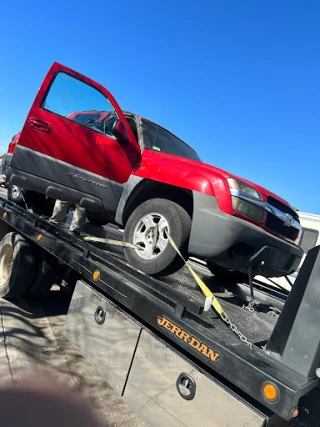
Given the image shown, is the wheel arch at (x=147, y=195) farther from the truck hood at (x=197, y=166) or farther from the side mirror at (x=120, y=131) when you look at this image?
the side mirror at (x=120, y=131)

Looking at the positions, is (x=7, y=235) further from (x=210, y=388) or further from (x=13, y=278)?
(x=210, y=388)

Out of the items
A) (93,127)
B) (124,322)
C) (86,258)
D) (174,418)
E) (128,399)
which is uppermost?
(93,127)

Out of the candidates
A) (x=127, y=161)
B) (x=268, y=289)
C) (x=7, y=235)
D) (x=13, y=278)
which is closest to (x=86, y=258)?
(x=127, y=161)

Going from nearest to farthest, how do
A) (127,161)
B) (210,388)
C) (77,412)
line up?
1. (210,388)
2. (77,412)
3. (127,161)

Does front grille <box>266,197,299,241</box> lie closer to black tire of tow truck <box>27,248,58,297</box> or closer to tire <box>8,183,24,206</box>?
black tire of tow truck <box>27,248,58,297</box>

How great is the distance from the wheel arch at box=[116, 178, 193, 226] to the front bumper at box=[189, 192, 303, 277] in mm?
312

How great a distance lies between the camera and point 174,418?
7.31 ft

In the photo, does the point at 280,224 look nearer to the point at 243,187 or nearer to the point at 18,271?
the point at 243,187

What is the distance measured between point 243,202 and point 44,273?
2.90m

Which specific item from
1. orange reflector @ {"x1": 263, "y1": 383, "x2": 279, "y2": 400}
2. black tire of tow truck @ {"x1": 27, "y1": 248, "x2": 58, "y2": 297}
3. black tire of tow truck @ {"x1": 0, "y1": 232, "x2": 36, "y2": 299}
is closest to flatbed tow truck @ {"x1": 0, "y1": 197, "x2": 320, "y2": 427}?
orange reflector @ {"x1": 263, "y1": 383, "x2": 279, "y2": 400}

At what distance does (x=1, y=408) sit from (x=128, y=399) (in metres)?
0.92

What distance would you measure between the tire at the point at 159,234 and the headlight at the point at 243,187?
0.51 metres

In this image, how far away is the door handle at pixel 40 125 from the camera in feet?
12.5

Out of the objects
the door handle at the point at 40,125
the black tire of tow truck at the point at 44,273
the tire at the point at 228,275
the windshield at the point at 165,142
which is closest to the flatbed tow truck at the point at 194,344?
the tire at the point at 228,275
